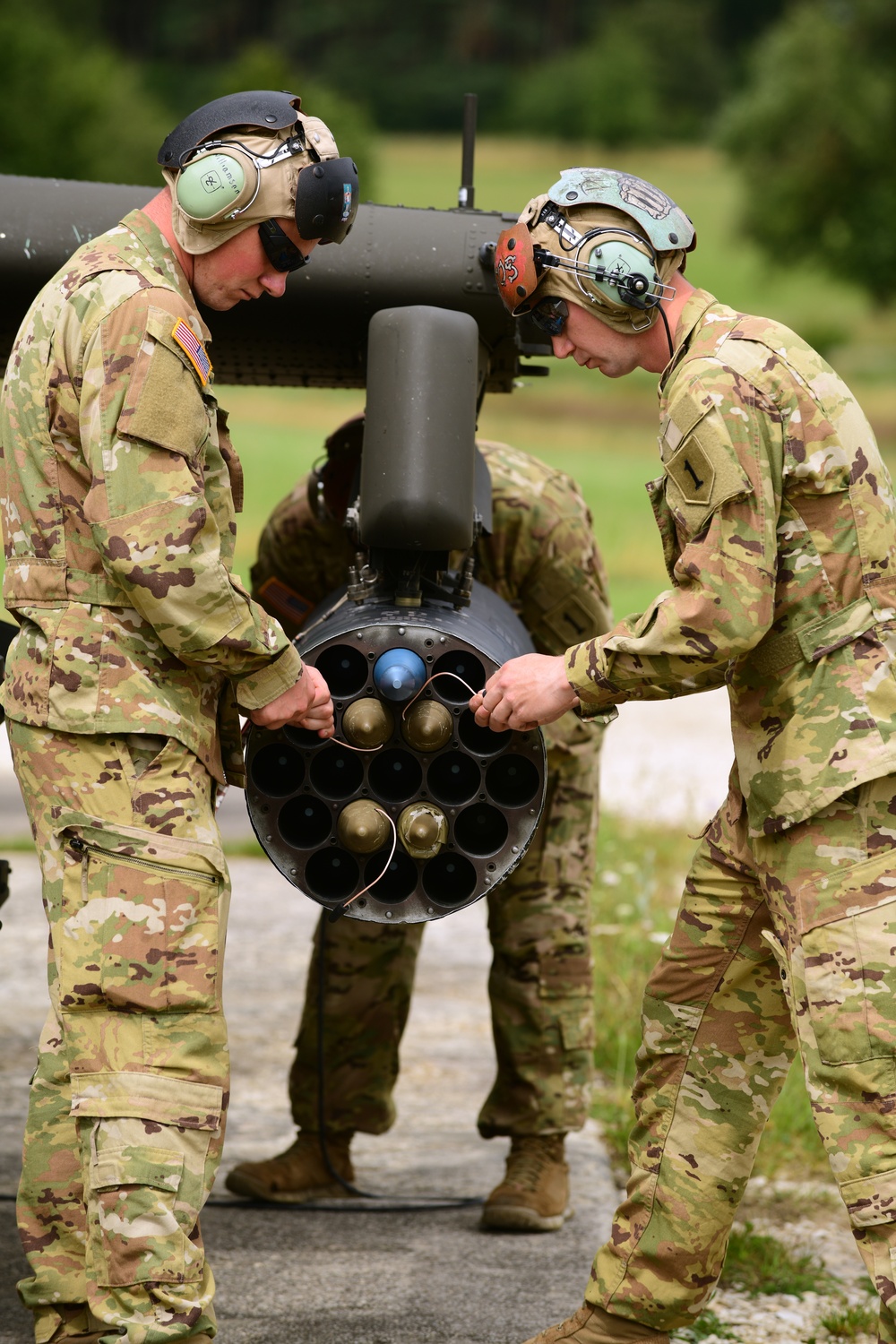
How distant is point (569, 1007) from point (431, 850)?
1.51 m

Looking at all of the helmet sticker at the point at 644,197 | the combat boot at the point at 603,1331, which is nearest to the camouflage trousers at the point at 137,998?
the combat boot at the point at 603,1331

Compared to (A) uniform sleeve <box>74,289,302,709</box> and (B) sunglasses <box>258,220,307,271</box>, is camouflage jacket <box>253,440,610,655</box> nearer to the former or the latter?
(B) sunglasses <box>258,220,307,271</box>

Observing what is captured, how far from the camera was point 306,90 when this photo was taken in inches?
2163

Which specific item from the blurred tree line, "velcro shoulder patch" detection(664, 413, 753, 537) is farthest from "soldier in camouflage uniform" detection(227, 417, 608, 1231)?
the blurred tree line

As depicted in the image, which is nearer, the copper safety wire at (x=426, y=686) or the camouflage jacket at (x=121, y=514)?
the camouflage jacket at (x=121, y=514)

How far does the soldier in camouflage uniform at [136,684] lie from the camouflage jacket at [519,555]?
1.44 metres

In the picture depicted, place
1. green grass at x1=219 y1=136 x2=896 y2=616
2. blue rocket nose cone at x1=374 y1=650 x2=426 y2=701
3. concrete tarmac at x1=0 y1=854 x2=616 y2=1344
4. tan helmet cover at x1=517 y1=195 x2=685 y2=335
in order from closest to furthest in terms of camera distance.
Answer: tan helmet cover at x1=517 y1=195 x2=685 y2=335
blue rocket nose cone at x1=374 y1=650 x2=426 y2=701
concrete tarmac at x1=0 y1=854 x2=616 y2=1344
green grass at x1=219 y1=136 x2=896 y2=616

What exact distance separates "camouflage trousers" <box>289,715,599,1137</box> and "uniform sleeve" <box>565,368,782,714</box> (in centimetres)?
154

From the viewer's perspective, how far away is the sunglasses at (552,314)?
3445 millimetres

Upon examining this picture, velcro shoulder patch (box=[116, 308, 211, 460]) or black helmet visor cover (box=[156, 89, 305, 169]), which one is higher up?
black helmet visor cover (box=[156, 89, 305, 169])

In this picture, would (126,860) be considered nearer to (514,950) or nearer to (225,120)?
(225,120)

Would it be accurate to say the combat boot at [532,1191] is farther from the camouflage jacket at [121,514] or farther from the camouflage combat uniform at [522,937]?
the camouflage jacket at [121,514]

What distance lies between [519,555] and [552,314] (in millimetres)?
1386

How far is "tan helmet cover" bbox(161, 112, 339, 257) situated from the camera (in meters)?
3.37
